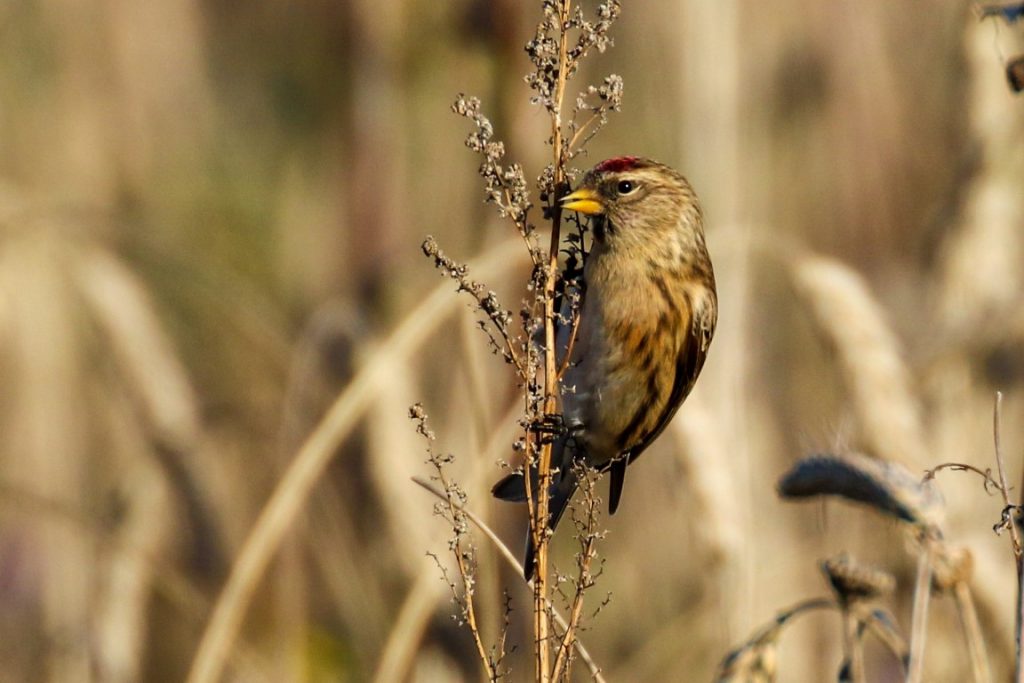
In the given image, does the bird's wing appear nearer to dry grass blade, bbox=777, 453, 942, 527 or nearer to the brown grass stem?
dry grass blade, bbox=777, 453, 942, 527

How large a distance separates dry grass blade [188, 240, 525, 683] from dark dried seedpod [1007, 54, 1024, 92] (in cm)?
119

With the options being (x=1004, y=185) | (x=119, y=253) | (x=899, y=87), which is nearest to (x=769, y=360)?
(x=899, y=87)

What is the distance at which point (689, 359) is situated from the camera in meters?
3.00

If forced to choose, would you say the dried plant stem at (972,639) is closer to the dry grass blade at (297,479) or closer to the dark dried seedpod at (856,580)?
the dark dried seedpod at (856,580)

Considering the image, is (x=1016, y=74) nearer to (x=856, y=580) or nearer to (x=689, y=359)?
(x=856, y=580)

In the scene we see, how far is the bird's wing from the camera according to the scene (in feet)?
9.75

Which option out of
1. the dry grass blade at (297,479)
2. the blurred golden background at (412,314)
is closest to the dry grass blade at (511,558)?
the blurred golden background at (412,314)

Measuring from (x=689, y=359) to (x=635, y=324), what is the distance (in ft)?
0.50

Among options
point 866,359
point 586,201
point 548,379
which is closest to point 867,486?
point 548,379

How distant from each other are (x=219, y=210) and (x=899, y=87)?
229cm

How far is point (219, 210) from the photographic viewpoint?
5.14 m

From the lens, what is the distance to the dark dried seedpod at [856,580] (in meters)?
2.20

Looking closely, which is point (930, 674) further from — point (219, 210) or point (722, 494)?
point (219, 210)

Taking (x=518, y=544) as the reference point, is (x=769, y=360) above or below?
above
